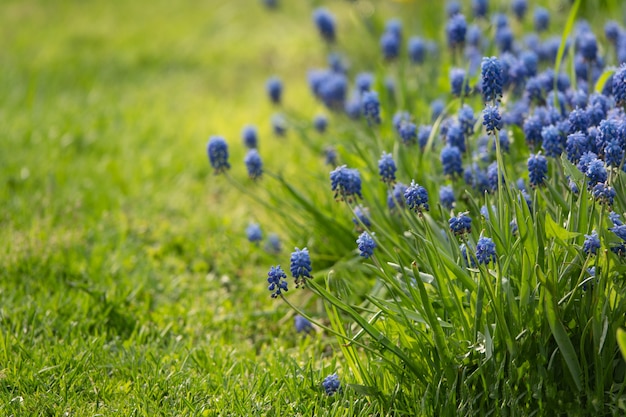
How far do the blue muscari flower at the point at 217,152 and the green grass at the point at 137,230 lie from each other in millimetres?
734

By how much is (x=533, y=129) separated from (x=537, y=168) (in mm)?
433

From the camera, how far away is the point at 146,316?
11.8ft

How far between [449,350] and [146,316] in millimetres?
1568

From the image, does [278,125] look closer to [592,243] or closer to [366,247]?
[366,247]

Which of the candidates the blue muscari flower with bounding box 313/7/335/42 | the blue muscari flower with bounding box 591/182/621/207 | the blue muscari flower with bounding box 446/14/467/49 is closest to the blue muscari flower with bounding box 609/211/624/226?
the blue muscari flower with bounding box 591/182/621/207

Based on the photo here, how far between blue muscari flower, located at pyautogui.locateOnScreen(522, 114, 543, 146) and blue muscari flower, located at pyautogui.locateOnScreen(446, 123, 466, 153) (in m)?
0.26

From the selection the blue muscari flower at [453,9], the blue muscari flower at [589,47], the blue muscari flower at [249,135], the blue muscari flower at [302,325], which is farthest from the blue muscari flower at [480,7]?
the blue muscari flower at [302,325]

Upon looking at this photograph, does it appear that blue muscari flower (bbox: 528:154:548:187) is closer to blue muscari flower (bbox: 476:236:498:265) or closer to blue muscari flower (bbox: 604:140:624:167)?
blue muscari flower (bbox: 604:140:624:167)

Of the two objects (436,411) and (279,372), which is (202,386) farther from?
(436,411)

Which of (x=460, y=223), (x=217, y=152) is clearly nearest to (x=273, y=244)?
(x=217, y=152)

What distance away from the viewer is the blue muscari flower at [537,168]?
2.70m

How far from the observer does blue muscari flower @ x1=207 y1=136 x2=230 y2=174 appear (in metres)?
3.33

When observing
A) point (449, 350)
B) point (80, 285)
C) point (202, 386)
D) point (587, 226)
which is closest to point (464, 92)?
point (587, 226)

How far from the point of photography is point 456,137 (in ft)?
10.6
